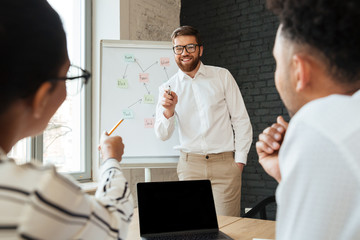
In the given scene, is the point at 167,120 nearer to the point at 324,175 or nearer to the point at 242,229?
the point at 242,229

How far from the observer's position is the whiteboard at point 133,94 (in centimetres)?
293

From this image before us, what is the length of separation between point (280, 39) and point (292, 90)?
12 cm

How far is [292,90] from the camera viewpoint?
0.76 meters

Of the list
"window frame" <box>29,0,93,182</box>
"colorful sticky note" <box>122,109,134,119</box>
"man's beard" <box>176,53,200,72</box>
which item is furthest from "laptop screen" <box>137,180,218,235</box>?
"window frame" <box>29,0,93,182</box>

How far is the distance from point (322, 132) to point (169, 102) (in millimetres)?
2068

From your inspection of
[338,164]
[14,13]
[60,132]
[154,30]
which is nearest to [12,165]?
[14,13]

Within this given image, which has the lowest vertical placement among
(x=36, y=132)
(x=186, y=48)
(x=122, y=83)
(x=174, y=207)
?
(x=174, y=207)

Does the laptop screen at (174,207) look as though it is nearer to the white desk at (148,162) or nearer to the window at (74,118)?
the white desk at (148,162)

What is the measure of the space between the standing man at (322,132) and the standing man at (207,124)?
74.6 inches

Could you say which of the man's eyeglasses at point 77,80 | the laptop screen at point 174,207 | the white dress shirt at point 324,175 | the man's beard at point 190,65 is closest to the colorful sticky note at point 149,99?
the man's beard at point 190,65

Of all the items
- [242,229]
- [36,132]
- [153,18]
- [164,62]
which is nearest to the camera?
[36,132]

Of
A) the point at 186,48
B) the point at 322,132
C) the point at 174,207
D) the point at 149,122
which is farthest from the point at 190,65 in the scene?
the point at 322,132

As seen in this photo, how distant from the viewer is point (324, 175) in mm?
501

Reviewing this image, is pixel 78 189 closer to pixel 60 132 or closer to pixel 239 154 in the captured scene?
pixel 239 154
